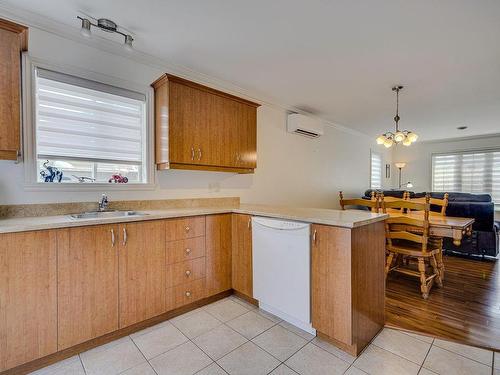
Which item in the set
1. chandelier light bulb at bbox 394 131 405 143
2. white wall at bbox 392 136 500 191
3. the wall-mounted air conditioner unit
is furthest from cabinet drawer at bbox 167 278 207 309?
white wall at bbox 392 136 500 191

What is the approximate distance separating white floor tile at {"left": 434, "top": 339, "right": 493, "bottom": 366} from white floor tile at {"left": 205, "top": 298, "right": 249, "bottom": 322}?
1.52 m

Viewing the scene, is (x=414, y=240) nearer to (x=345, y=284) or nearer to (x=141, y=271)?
(x=345, y=284)

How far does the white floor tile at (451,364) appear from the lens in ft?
5.09

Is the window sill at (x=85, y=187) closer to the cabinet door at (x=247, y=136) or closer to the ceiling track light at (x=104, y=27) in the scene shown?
the cabinet door at (x=247, y=136)

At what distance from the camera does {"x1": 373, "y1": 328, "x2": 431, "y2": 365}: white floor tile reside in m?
1.71

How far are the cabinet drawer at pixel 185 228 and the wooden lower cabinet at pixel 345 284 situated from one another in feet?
3.48

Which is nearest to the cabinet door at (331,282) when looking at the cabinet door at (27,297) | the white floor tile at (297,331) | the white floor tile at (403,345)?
the white floor tile at (297,331)

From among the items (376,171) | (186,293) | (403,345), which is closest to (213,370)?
(186,293)

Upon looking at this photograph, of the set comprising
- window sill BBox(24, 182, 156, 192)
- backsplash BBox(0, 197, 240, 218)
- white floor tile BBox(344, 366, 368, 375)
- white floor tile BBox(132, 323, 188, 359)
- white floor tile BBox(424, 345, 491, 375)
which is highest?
window sill BBox(24, 182, 156, 192)

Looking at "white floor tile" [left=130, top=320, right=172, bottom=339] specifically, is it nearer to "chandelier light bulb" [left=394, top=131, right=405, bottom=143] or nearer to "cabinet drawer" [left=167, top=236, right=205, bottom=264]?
"cabinet drawer" [left=167, top=236, right=205, bottom=264]

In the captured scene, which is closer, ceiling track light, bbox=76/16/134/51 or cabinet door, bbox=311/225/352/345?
cabinet door, bbox=311/225/352/345

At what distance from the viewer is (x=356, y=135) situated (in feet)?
19.4

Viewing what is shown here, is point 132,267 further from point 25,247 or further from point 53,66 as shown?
point 53,66

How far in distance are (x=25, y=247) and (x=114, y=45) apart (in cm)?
186
